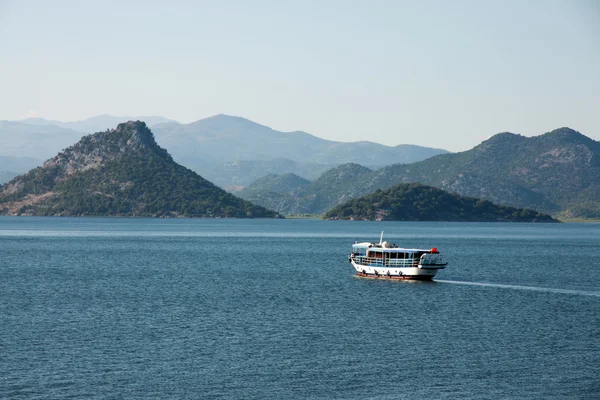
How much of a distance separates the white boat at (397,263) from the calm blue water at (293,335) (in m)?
2.94

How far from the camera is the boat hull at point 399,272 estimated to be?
383ft

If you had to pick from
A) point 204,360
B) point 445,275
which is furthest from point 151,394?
point 445,275

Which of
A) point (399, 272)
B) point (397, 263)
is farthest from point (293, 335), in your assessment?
point (397, 263)

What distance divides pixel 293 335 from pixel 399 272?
5134 centimetres

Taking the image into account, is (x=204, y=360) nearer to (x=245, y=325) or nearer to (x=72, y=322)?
(x=245, y=325)

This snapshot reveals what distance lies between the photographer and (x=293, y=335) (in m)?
69.9

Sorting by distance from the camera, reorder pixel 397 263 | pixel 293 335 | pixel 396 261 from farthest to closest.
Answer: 1. pixel 396 261
2. pixel 397 263
3. pixel 293 335

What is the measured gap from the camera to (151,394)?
165 feet

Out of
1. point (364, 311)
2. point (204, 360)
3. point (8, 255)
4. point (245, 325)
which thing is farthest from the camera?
point (8, 255)

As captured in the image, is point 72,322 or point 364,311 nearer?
point 72,322

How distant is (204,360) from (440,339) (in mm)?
21228

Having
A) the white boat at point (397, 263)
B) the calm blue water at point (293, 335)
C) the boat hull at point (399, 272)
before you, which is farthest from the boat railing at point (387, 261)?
the calm blue water at point (293, 335)

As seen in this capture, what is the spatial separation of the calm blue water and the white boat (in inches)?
116

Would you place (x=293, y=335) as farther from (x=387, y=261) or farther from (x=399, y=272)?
(x=387, y=261)
